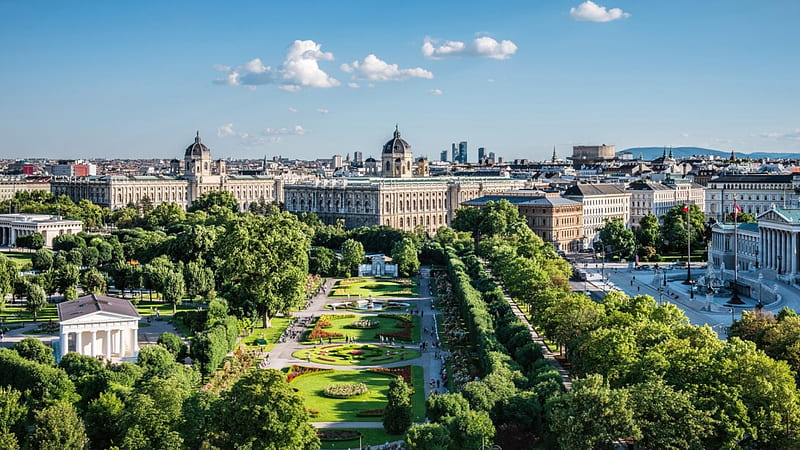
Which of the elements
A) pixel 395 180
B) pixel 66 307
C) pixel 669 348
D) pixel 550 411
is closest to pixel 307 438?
pixel 550 411

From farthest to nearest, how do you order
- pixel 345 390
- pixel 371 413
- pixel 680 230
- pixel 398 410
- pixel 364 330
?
pixel 680 230 → pixel 364 330 → pixel 345 390 → pixel 371 413 → pixel 398 410

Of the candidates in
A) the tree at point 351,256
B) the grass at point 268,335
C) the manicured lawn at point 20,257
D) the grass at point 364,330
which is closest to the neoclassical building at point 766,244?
the grass at point 364,330

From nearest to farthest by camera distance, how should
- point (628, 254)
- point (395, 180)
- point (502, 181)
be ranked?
point (628, 254)
point (395, 180)
point (502, 181)

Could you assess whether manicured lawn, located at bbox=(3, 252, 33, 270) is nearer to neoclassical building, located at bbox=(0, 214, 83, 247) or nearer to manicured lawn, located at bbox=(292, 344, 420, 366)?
neoclassical building, located at bbox=(0, 214, 83, 247)

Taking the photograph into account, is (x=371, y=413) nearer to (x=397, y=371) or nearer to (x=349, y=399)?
(x=349, y=399)

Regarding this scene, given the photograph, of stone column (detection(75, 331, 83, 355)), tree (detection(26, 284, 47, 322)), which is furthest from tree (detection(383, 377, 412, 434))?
tree (detection(26, 284, 47, 322))

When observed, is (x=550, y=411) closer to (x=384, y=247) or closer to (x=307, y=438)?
(x=307, y=438)

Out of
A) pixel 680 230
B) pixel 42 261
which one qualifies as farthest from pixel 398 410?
pixel 680 230
